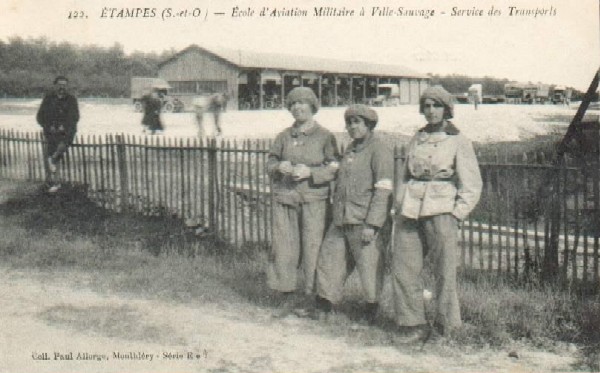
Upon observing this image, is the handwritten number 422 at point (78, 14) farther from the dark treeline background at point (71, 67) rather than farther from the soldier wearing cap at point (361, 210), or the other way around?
the soldier wearing cap at point (361, 210)

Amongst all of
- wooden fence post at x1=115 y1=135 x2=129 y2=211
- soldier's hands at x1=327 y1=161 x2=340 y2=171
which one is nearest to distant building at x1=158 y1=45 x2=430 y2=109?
wooden fence post at x1=115 y1=135 x2=129 y2=211

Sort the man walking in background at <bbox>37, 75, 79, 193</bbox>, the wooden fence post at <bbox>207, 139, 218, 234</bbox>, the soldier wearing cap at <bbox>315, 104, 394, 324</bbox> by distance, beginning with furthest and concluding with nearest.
Result: the man walking in background at <bbox>37, 75, 79, 193</bbox>
the wooden fence post at <bbox>207, 139, 218, 234</bbox>
the soldier wearing cap at <bbox>315, 104, 394, 324</bbox>

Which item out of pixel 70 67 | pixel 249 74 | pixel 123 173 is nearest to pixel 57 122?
pixel 123 173

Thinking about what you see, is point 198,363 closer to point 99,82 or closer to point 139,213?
point 139,213

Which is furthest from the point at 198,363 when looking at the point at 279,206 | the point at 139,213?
the point at 139,213

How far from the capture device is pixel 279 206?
4.78m

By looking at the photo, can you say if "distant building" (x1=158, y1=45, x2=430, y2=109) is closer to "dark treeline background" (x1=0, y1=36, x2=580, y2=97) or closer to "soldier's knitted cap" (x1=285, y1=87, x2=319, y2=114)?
"dark treeline background" (x1=0, y1=36, x2=580, y2=97)

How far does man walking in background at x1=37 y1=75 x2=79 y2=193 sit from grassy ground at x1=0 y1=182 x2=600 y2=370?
0.55 m

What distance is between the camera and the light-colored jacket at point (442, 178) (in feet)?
13.0

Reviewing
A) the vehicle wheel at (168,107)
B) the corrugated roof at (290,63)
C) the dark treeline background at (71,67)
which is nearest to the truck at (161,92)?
the vehicle wheel at (168,107)

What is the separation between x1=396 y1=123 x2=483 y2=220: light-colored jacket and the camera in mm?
3959

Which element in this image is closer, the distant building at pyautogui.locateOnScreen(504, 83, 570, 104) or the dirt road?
the dirt road

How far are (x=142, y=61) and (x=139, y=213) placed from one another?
23.1 metres

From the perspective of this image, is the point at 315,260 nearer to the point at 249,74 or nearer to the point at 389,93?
the point at 249,74
